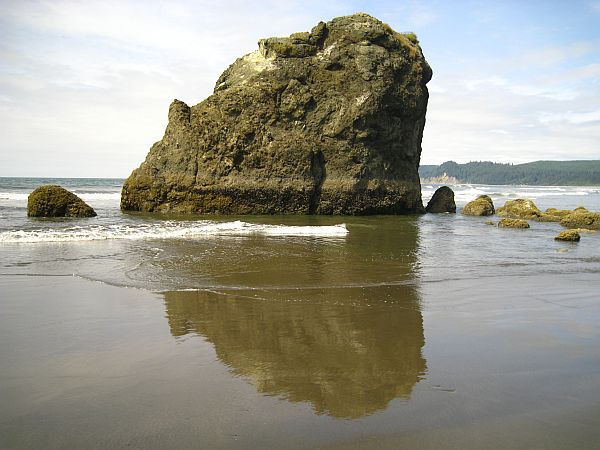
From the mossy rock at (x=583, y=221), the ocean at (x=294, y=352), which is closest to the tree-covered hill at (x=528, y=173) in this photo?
the mossy rock at (x=583, y=221)

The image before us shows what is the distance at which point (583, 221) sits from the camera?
17.5 m

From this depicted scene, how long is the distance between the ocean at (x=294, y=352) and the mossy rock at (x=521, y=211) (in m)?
12.8

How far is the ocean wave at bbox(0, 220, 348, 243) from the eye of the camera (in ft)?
38.7

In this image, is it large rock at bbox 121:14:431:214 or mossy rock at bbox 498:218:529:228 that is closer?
mossy rock at bbox 498:218:529:228

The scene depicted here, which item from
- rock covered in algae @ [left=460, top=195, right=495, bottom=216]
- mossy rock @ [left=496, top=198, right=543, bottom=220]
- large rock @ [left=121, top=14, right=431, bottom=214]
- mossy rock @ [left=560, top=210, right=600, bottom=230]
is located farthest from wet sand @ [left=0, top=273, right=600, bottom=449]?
rock covered in algae @ [left=460, top=195, right=495, bottom=216]

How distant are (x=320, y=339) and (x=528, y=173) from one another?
177008 millimetres

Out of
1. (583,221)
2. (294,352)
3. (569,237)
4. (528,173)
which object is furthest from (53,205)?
(528,173)

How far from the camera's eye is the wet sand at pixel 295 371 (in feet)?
9.77

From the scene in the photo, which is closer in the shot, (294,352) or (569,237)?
(294,352)

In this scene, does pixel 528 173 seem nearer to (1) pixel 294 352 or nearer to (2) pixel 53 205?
(2) pixel 53 205

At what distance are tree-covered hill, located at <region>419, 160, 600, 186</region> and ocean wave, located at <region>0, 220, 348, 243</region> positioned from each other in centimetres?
14392

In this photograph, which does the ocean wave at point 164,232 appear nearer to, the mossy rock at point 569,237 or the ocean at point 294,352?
the ocean at point 294,352

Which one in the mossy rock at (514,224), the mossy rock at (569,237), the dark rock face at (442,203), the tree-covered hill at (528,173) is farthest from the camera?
the tree-covered hill at (528,173)

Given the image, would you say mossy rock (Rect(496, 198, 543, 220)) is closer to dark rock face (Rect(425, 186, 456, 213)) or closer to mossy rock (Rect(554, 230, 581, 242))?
dark rock face (Rect(425, 186, 456, 213))
